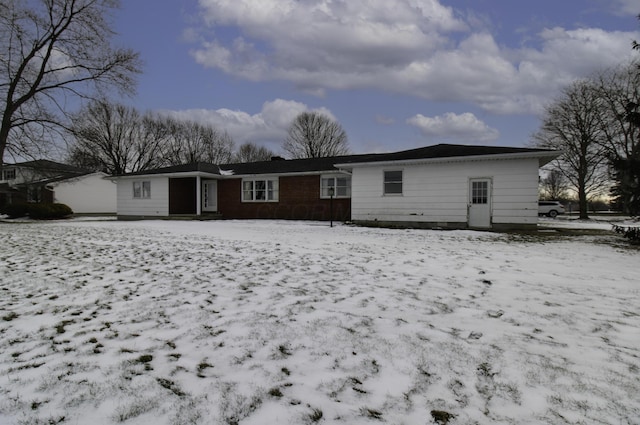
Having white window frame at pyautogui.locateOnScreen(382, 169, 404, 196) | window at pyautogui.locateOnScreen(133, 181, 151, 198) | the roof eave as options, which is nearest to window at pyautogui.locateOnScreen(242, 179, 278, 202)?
the roof eave

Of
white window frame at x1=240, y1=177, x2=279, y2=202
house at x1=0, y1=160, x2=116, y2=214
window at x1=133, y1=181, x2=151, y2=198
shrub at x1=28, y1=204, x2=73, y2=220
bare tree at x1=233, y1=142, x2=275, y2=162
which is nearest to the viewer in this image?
white window frame at x1=240, y1=177, x2=279, y2=202

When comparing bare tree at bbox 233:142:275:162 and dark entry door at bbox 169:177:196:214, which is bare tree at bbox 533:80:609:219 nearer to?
dark entry door at bbox 169:177:196:214

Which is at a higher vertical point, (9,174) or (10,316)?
(9,174)

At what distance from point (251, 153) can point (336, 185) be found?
3665 centimetres

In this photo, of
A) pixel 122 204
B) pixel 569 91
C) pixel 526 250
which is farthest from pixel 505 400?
pixel 569 91

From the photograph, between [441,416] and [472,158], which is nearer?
[441,416]

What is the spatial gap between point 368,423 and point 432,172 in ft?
46.6

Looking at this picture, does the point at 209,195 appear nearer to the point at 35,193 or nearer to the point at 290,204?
the point at 290,204

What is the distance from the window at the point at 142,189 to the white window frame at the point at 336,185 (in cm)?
1110

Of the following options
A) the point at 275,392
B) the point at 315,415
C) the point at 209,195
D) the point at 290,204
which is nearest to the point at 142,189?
the point at 209,195

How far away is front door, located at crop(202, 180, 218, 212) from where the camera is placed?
22453 mm

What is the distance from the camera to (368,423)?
1.95 meters

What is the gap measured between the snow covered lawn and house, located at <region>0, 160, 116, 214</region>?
33.8 meters

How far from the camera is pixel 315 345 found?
9.64ft
